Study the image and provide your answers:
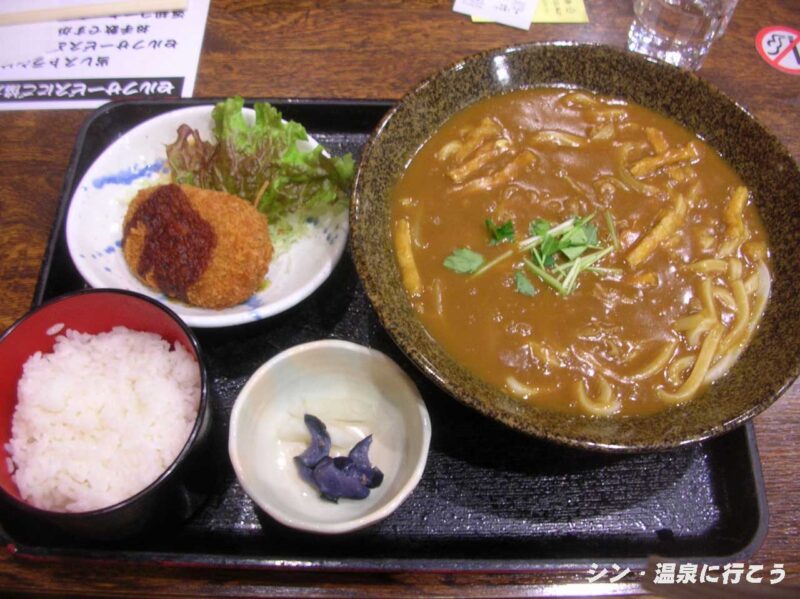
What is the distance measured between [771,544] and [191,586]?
1.79 metres

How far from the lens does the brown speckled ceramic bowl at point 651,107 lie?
1.77 meters

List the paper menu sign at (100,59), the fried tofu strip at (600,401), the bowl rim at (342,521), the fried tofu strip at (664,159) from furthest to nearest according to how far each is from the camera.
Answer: the paper menu sign at (100,59) < the fried tofu strip at (664,159) < the fried tofu strip at (600,401) < the bowl rim at (342,521)

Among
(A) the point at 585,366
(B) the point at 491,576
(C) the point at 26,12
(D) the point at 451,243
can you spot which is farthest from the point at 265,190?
(C) the point at 26,12

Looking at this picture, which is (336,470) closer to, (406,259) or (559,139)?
(406,259)

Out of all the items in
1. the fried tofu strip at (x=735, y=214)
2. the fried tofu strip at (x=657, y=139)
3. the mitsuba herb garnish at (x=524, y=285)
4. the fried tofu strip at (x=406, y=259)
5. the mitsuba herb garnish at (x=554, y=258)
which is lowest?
the fried tofu strip at (x=406, y=259)

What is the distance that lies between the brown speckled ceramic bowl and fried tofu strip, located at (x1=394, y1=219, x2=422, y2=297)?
30mm

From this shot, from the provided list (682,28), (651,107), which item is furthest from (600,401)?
(682,28)

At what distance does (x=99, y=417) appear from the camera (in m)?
1.91

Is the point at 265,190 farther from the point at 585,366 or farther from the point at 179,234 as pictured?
the point at 585,366

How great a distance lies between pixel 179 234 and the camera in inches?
89.9

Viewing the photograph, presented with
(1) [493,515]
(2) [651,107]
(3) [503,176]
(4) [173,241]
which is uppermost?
(2) [651,107]

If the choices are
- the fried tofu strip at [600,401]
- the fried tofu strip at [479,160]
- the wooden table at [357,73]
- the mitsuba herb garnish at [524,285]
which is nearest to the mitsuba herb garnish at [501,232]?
the mitsuba herb garnish at [524,285]

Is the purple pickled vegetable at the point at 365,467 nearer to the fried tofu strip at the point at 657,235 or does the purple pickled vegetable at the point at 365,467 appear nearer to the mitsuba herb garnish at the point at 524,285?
the mitsuba herb garnish at the point at 524,285

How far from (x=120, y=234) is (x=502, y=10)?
7.19 ft
